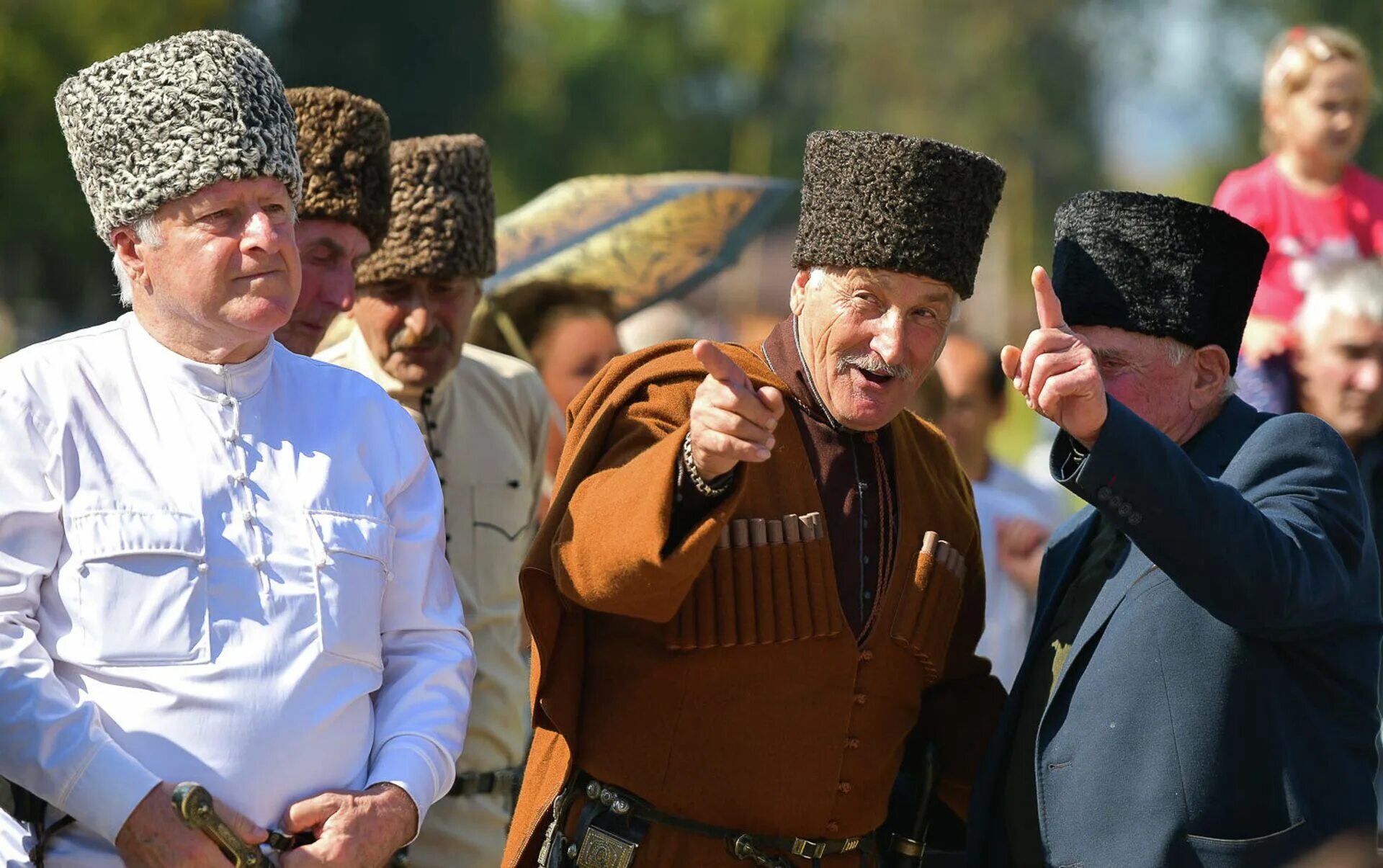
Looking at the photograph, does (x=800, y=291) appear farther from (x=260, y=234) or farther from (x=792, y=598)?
(x=260, y=234)

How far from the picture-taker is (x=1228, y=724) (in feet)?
11.1

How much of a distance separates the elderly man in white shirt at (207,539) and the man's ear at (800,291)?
0.88 m

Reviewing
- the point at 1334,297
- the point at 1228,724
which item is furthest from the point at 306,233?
the point at 1334,297

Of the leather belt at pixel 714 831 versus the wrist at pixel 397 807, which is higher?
the wrist at pixel 397 807

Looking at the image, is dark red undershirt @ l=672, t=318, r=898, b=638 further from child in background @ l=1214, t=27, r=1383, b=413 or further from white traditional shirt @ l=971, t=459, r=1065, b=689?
child in background @ l=1214, t=27, r=1383, b=413

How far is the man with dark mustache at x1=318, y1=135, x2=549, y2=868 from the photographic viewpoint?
197 inches

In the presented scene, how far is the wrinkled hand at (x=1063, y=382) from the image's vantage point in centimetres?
322

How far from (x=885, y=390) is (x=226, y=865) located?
5.05 ft

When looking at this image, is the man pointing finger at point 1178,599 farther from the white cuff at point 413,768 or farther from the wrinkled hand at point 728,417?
the white cuff at point 413,768

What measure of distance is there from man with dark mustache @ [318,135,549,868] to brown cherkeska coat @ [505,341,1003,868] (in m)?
→ 1.32

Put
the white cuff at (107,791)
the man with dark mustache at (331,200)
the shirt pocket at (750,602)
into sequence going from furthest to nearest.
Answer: the man with dark mustache at (331,200), the shirt pocket at (750,602), the white cuff at (107,791)

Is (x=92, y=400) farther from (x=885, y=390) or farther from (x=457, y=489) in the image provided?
(x=457, y=489)

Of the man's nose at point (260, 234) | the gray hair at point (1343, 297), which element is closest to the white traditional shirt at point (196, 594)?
the man's nose at point (260, 234)

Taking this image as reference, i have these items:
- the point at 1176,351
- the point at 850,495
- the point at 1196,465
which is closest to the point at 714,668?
the point at 850,495
